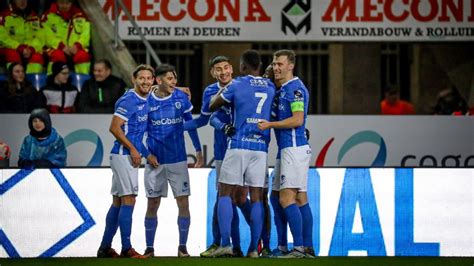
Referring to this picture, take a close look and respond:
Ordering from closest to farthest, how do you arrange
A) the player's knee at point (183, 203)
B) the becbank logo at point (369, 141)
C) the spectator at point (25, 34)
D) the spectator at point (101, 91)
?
the player's knee at point (183, 203) → the spectator at point (101, 91) → the spectator at point (25, 34) → the becbank logo at point (369, 141)

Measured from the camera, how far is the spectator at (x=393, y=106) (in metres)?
18.2

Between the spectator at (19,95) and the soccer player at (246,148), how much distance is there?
5234 mm

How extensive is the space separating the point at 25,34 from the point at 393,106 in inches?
192

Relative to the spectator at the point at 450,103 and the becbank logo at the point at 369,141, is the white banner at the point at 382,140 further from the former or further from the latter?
the spectator at the point at 450,103

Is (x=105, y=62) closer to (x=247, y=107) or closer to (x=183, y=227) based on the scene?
(x=183, y=227)

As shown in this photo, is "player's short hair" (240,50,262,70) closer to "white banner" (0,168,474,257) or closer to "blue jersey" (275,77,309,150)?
"blue jersey" (275,77,309,150)

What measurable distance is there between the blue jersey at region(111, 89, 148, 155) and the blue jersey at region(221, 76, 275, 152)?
1052 millimetres

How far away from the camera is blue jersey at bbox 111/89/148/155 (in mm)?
13258

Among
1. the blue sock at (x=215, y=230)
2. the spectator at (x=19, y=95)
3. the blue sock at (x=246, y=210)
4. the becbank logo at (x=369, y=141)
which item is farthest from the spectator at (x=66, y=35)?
the blue sock at (x=246, y=210)

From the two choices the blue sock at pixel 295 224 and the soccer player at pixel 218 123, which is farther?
the soccer player at pixel 218 123

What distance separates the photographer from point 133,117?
13.3 m

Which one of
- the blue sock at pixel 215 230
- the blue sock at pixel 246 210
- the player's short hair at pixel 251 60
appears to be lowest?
the blue sock at pixel 215 230

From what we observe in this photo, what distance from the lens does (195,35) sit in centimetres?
1830

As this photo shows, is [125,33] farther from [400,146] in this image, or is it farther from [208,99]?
[208,99]
